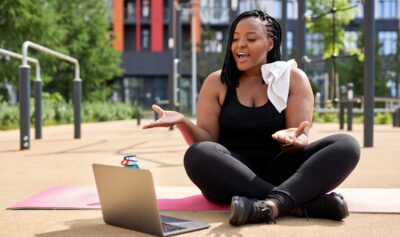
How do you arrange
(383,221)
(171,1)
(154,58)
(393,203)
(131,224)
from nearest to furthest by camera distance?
(131,224)
(383,221)
(393,203)
(171,1)
(154,58)

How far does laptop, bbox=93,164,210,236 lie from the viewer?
204 cm

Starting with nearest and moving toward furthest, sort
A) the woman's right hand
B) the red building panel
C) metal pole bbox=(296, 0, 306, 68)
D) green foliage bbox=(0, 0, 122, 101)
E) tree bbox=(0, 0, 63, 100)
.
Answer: the woman's right hand < metal pole bbox=(296, 0, 306, 68) < tree bbox=(0, 0, 63, 100) < green foliage bbox=(0, 0, 122, 101) < the red building panel

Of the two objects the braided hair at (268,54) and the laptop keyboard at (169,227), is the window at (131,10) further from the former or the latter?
the laptop keyboard at (169,227)

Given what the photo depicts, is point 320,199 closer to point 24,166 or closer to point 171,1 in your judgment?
point 24,166

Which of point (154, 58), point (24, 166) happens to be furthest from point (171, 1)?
point (154, 58)

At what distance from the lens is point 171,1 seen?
10.4m

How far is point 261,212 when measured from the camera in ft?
7.28

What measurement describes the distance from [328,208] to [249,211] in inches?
14.7

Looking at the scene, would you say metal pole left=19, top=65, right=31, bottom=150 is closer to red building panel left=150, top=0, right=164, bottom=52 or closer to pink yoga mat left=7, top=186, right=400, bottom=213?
pink yoga mat left=7, top=186, right=400, bottom=213

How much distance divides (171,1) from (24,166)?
20.5 feet

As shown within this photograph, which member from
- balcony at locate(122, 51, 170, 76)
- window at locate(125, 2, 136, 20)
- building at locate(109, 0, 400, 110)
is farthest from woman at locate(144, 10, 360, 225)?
window at locate(125, 2, 136, 20)

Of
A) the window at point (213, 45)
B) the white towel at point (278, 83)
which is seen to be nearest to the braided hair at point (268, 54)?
the white towel at point (278, 83)

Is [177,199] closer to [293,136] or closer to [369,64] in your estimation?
[293,136]

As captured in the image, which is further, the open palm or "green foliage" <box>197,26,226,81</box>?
"green foliage" <box>197,26,226,81</box>
